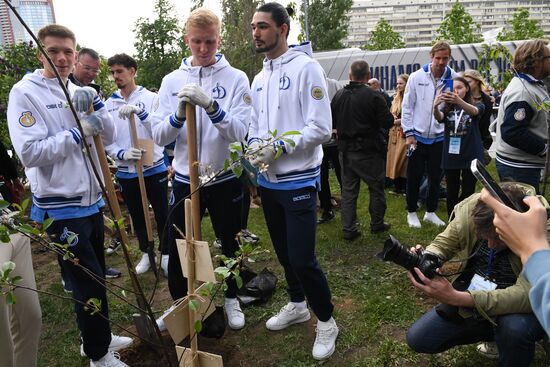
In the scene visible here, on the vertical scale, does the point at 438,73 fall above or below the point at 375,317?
above

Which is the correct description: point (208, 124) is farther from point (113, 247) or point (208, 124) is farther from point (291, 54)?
point (113, 247)

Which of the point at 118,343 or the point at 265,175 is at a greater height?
the point at 265,175

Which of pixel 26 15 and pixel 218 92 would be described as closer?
pixel 26 15

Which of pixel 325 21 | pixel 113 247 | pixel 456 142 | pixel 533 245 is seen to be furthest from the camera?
pixel 325 21

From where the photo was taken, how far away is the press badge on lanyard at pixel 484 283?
2344 millimetres

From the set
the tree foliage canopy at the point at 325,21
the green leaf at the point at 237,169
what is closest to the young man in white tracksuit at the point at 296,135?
the green leaf at the point at 237,169

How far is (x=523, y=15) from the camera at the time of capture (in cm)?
2228

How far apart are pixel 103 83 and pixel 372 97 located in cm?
904

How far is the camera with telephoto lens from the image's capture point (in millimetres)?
2053

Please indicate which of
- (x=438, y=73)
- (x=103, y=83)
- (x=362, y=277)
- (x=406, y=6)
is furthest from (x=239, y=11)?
(x=406, y=6)

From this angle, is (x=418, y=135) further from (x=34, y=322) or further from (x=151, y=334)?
(x=34, y=322)

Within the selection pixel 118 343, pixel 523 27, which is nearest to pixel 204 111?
pixel 118 343

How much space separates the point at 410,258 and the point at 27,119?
222 centimetres

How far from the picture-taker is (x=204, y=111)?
9.48ft
